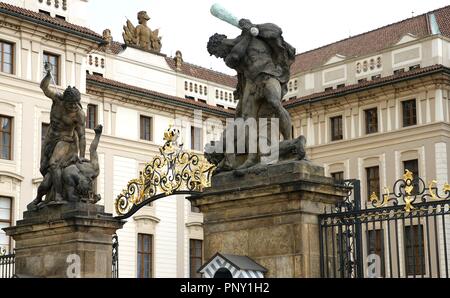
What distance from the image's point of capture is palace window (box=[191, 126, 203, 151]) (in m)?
39.4

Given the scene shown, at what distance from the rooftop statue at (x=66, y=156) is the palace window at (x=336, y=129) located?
89.7ft

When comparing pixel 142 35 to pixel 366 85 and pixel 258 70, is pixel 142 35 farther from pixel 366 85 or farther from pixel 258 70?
pixel 258 70

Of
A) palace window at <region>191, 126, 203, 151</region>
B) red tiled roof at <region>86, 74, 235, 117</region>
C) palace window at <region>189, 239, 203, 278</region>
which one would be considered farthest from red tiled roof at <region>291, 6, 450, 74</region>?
palace window at <region>189, 239, 203, 278</region>

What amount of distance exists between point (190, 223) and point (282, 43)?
29.2 metres

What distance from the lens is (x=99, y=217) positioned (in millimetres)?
14023

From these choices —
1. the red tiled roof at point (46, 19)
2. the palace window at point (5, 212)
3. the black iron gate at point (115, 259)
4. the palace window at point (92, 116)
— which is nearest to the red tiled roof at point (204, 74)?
the palace window at point (92, 116)

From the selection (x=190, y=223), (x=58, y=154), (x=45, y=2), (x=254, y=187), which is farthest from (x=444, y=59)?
(x=254, y=187)

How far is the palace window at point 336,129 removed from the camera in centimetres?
4078

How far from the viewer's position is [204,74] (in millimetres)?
44969

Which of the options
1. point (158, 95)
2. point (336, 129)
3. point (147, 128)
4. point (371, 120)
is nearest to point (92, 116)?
point (147, 128)

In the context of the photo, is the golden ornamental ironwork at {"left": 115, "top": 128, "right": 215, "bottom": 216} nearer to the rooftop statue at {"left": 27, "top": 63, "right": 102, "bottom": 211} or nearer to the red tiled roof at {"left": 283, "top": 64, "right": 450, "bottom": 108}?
the rooftop statue at {"left": 27, "top": 63, "right": 102, "bottom": 211}

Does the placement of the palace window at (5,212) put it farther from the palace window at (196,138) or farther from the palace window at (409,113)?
the palace window at (409,113)

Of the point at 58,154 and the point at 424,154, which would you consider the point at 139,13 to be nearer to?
the point at 424,154

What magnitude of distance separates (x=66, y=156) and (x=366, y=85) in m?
26.1
